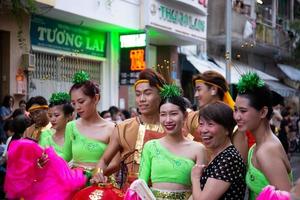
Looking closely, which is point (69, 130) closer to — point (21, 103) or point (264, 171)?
point (264, 171)

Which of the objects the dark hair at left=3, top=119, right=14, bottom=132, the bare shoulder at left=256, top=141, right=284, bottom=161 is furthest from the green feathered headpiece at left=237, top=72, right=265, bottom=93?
the dark hair at left=3, top=119, right=14, bottom=132

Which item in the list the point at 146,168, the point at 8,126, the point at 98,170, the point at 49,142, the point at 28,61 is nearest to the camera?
the point at 146,168

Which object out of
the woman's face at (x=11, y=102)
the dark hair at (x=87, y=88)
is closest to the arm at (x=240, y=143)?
the dark hair at (x=87, y=88)

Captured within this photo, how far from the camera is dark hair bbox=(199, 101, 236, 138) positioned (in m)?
3.71

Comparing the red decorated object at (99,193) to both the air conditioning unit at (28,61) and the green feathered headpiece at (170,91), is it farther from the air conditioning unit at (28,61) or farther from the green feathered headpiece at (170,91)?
the air conditioning unit at (28,61)

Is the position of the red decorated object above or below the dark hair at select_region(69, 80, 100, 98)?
below

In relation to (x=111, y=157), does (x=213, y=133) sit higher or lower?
higher

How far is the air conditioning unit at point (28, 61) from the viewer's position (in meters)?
12.2

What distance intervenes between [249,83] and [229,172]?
2.08ft

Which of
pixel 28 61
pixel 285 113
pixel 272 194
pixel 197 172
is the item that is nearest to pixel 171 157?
pixel 197 172

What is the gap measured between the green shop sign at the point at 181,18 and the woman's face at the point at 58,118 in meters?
10.7

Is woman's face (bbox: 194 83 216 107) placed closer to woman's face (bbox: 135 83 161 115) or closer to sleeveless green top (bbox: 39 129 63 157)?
woman's face (bbox: 135 83 161 115)

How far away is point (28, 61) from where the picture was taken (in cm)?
1220

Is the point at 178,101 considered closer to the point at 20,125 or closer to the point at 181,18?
the point at 20,125
